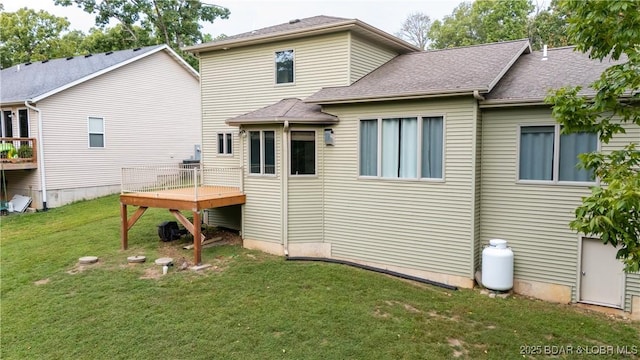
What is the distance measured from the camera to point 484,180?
8.26 metres

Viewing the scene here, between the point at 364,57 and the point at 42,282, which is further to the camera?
the point at 364,57

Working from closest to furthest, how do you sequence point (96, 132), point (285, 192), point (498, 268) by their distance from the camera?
point (498, 268) → point (285, 192) → point (96, 132)

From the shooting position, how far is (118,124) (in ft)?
57.6

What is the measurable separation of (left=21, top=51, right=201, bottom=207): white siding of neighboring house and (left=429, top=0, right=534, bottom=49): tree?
Result: 21.1 meters

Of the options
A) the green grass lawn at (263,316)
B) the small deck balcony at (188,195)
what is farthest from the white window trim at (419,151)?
the small deck balcony at (188,195)

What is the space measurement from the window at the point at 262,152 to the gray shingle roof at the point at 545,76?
5.01m

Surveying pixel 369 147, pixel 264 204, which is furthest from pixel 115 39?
pixel 369 147

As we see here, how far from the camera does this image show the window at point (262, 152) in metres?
9.86

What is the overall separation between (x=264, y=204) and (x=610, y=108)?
7492 millimetres

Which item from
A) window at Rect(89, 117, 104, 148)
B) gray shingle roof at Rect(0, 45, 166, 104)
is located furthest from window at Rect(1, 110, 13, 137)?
window at Rect(89, 117, 104, 148)

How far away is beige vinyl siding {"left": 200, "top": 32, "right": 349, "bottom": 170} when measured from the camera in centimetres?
1012

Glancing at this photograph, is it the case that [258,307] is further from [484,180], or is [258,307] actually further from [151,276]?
[484,180]

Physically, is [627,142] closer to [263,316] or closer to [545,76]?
[545,76]

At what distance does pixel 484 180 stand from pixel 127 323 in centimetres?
720
